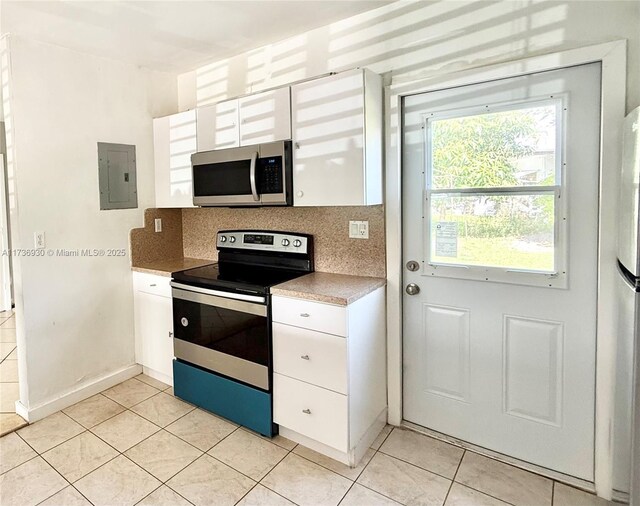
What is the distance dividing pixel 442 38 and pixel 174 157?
77.2 inches

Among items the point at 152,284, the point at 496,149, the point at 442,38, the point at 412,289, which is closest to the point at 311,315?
the point at 412,289

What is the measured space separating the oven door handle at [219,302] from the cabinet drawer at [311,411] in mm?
376

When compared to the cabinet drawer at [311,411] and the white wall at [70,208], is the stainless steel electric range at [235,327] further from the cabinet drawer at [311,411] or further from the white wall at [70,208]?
the white wall at [70,208]

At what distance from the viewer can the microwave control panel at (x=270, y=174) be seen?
7.60ft

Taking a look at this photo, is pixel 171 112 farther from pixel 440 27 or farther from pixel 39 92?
pixel 440 27

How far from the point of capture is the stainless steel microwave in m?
2.30

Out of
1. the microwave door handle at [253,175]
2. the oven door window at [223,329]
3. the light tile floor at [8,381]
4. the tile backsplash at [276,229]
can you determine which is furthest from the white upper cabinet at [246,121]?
the light tile floor at [8,381]

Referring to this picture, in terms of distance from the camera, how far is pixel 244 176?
2.45 m

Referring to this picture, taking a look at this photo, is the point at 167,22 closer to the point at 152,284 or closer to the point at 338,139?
the point at 338,139

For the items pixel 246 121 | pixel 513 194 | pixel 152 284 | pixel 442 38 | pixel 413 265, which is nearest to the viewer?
pixel 513 194

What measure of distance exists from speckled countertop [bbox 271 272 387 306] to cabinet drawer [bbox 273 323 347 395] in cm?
18

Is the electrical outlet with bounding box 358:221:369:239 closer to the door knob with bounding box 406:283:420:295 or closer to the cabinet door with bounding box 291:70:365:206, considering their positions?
the cabinet door with bounding box 291:70:365:206

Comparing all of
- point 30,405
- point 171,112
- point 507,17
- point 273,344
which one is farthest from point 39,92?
point 507,17

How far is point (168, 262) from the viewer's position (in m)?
3.10
